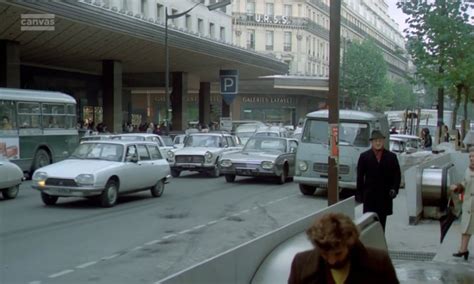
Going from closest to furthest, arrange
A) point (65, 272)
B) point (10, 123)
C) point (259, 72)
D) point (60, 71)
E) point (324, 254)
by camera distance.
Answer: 1. point (324, 254)
2. point (65, 272)
3. point (10, 123)
4. point (60, 71)
5. point (259, 72)

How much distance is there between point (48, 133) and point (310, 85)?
47400mm

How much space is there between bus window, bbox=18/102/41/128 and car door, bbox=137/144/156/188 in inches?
253

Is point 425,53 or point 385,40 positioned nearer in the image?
point 425,53

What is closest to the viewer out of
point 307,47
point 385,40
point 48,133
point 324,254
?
point 324,254

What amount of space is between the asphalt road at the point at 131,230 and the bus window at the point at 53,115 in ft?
14.5

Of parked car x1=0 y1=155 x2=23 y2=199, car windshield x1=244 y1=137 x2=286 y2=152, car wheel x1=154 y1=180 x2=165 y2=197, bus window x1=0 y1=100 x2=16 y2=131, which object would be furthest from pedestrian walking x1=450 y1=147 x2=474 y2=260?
bus window x1=0 y1=100 x2=16 y2=131

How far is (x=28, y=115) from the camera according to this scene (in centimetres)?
2181

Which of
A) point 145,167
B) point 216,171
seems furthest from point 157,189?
point 216,171

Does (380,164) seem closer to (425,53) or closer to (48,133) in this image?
(425,53)

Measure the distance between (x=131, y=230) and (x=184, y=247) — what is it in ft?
6.21

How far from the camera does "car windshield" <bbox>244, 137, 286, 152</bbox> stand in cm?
2195

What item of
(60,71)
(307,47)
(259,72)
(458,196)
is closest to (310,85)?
(259,72)

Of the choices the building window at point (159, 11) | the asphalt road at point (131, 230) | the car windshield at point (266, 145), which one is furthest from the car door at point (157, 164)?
the building window at point (159, 11)

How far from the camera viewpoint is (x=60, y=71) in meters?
49.4
